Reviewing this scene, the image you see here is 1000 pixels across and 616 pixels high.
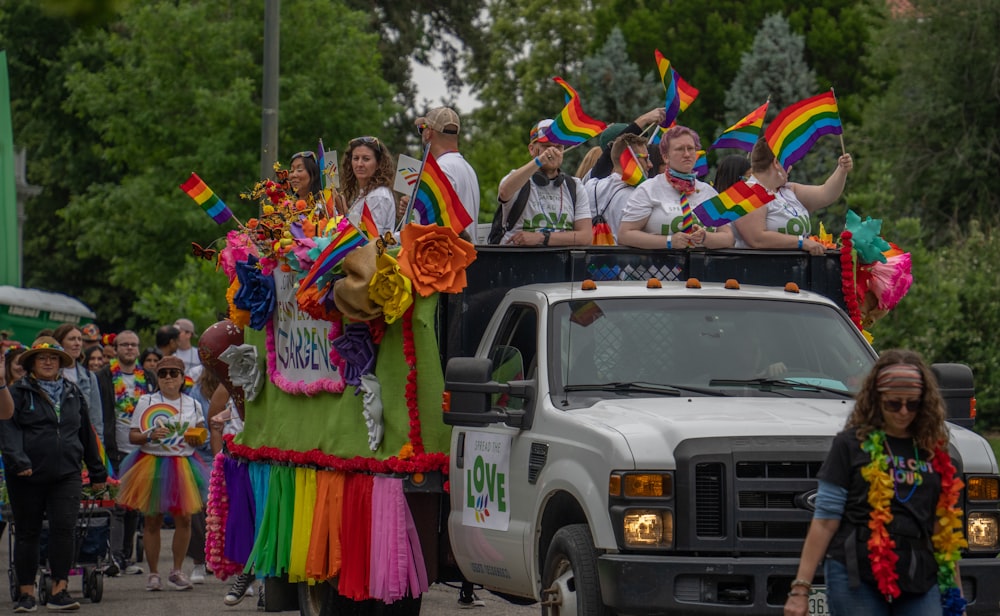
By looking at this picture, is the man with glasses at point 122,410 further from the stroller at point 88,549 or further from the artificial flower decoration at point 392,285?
the artificial flower decoration at point 392,285

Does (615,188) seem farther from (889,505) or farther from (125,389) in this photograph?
(125,389)

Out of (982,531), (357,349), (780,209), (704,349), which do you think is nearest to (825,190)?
(780,209)

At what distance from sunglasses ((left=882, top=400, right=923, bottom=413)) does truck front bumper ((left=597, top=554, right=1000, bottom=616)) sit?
131 cm

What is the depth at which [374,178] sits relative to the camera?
450 inches

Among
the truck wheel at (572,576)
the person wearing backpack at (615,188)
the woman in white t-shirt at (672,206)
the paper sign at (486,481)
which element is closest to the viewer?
the truck wheel at (572,576)

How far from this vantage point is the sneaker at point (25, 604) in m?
13.4

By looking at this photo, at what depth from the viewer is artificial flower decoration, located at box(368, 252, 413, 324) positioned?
945 centimetres

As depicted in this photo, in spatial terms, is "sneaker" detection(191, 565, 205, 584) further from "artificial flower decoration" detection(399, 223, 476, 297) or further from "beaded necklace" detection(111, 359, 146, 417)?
"artificial flower decoration" detection(399, 223, 476, 297)

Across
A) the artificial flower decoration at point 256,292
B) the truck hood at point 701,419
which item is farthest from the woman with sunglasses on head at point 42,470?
the truck hood at point 701,419

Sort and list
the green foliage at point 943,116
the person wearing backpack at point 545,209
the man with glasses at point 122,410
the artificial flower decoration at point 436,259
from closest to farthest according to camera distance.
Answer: the artificial flower decoration at point 436,259 → the person wearing backpack at point 545,209 → the man with glasses at point 122,410 → the green foliage at point 943,116

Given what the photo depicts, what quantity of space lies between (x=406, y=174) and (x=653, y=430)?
298 cm

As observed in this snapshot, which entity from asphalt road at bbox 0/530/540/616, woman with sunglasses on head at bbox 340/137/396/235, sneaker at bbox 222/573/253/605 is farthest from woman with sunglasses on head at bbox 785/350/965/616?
sneaker at bbox 222/573/253/605

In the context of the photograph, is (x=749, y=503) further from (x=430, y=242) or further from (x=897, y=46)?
(x=897, y=46)

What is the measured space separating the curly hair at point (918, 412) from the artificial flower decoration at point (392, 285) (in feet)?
10.9
